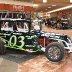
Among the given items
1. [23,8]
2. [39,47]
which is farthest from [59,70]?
[23,8]

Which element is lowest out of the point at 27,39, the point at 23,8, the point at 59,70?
the point at 59,70

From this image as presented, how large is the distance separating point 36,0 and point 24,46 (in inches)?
474

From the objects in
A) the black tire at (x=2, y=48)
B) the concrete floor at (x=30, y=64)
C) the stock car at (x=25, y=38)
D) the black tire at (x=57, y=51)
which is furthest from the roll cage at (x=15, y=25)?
the black tire at (x=57, y=51)

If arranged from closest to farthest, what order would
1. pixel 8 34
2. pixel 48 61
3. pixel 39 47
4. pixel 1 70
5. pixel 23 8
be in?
pixel 1 70, pixel 48 61, pixel 39 47, pixel 8 34, pixel 23 8

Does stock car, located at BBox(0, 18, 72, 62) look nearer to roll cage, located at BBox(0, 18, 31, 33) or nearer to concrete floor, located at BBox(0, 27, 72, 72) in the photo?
roll cage, located at BBox(0, 18, 31, 33)

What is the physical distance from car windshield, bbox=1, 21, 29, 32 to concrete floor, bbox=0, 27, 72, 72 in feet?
3.20

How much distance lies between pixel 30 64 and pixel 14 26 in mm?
2216

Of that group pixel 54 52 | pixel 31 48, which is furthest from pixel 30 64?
pixel 31 48

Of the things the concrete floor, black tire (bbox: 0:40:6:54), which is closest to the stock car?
black tire (bbox: 0:40:6:54)

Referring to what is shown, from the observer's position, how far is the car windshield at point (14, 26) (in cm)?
879

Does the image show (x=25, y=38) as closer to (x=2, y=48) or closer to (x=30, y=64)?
(x=2, y=48)

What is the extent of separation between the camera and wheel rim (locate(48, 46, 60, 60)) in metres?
7.61

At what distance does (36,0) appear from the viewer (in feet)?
66.1

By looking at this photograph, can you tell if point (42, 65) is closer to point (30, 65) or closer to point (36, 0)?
point (30, 65)
